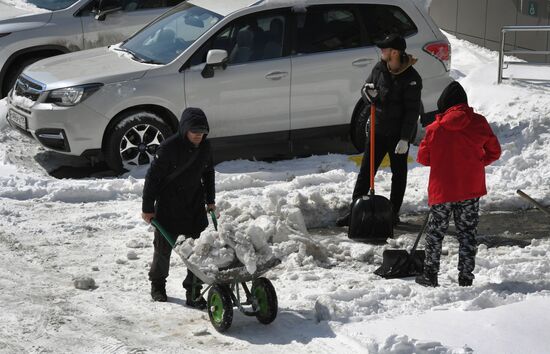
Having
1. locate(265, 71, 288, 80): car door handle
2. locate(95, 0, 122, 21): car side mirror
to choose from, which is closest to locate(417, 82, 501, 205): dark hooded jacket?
locate(265, 71, 288, 80): car door handle

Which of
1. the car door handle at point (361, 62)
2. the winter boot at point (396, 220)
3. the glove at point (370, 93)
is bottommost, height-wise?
the winter boot at point (396, 220)

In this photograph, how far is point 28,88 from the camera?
11469mm

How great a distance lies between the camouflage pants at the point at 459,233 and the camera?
8008 mm

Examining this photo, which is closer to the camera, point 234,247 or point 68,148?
point 234,247

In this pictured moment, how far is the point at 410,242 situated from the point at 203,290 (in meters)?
2.19

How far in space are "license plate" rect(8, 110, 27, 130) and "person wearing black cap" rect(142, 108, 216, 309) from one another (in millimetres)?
3930

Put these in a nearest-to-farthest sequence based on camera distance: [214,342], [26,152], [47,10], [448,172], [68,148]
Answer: [214,342], [448,172], [68,148], [26,152], [47,10]

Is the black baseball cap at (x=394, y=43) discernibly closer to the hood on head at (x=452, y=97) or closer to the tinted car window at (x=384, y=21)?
the hood on head at (x=452, y=97)

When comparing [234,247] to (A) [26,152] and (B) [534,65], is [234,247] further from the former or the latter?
(B) [534,65]

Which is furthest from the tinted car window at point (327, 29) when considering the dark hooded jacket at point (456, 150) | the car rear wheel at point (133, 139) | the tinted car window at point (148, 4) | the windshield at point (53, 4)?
the dark hooded jacket at point (456, 150)

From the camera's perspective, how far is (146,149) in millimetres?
11195

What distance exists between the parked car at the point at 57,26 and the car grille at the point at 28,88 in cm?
179

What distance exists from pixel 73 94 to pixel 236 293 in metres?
4.35

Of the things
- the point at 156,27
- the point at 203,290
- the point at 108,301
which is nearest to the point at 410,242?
the point at 203,290
